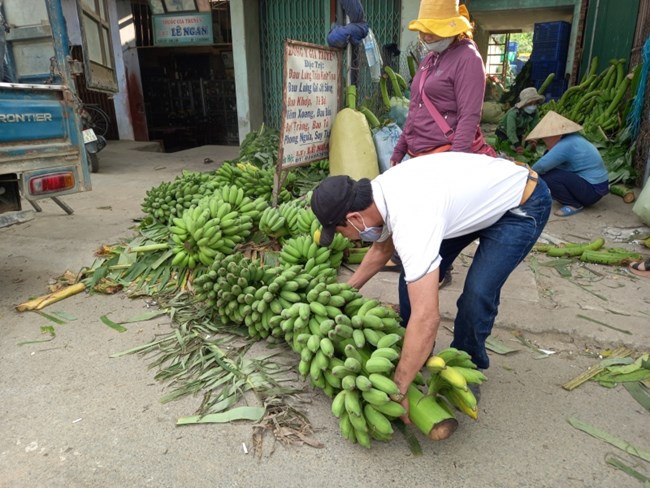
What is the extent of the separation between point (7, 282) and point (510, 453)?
13.3ft

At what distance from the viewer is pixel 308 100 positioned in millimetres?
4883

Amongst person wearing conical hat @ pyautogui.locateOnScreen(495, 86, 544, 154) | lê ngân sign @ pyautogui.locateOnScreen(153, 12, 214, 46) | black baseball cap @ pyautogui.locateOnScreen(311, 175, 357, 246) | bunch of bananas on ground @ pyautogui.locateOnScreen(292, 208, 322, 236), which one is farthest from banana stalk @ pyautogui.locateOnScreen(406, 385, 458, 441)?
lê ngân sign @ pyautogui.locateOnScreen(153, 12, 214, 46)

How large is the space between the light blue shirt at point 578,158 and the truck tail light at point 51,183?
4680 mm

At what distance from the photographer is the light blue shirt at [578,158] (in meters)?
5.20

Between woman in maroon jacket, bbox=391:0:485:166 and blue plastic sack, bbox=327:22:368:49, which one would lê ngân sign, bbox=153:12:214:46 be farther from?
woman in maroon jacket, bbox=391:0:485:166

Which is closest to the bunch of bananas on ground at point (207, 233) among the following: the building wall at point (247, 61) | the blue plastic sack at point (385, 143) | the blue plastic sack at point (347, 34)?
the blue plastic sack at point (385, 143)

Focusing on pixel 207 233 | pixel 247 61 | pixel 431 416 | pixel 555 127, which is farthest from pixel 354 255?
pixel 247 61

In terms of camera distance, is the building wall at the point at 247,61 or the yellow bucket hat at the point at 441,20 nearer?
the yellow bucket hat at the point at 441,20

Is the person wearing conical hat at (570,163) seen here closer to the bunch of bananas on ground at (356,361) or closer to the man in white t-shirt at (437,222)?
the man in white t-shirt at (437,222)

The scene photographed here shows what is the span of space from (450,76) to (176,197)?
108 inches

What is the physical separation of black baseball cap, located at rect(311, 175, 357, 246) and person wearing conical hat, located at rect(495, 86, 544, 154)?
19.2 feet

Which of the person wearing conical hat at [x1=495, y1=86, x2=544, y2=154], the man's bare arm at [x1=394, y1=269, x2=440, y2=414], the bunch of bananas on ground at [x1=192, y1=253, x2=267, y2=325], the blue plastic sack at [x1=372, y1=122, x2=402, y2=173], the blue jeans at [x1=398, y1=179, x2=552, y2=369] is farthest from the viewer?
the person wearing conical hat at [x1=495, y1=86, x2=544, y2=154]

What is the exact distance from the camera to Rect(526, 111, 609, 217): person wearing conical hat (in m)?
5.19

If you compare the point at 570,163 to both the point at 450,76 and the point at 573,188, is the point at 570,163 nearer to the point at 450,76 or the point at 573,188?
the point at 573,188
